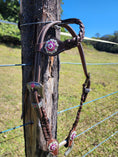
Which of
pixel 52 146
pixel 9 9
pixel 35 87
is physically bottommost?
pixel 52 146

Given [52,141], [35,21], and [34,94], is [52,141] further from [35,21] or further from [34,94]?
[35,21]

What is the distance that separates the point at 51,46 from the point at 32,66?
190 mm

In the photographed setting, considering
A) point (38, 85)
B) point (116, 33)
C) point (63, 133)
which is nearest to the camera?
point (38, 85)

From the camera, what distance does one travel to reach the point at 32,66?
78 cm

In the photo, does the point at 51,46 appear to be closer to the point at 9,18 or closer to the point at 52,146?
the point at 52,146

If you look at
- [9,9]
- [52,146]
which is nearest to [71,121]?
[52,146]

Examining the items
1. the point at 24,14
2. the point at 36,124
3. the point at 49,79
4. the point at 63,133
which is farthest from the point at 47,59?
the point at 63,133

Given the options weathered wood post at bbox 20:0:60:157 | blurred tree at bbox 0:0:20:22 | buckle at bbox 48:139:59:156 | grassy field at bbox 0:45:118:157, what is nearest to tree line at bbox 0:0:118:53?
blurred tree at bbox 0:0:20:22

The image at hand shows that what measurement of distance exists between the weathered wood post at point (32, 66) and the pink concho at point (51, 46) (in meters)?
0.08

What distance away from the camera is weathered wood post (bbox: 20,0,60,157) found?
718mm

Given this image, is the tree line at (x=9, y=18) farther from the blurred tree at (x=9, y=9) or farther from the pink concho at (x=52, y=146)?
the pink concho at (x=52, y=146)

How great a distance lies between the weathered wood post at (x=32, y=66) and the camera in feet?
2.35

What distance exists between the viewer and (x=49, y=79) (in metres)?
0.81

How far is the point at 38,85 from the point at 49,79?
→ 6.6 inches
